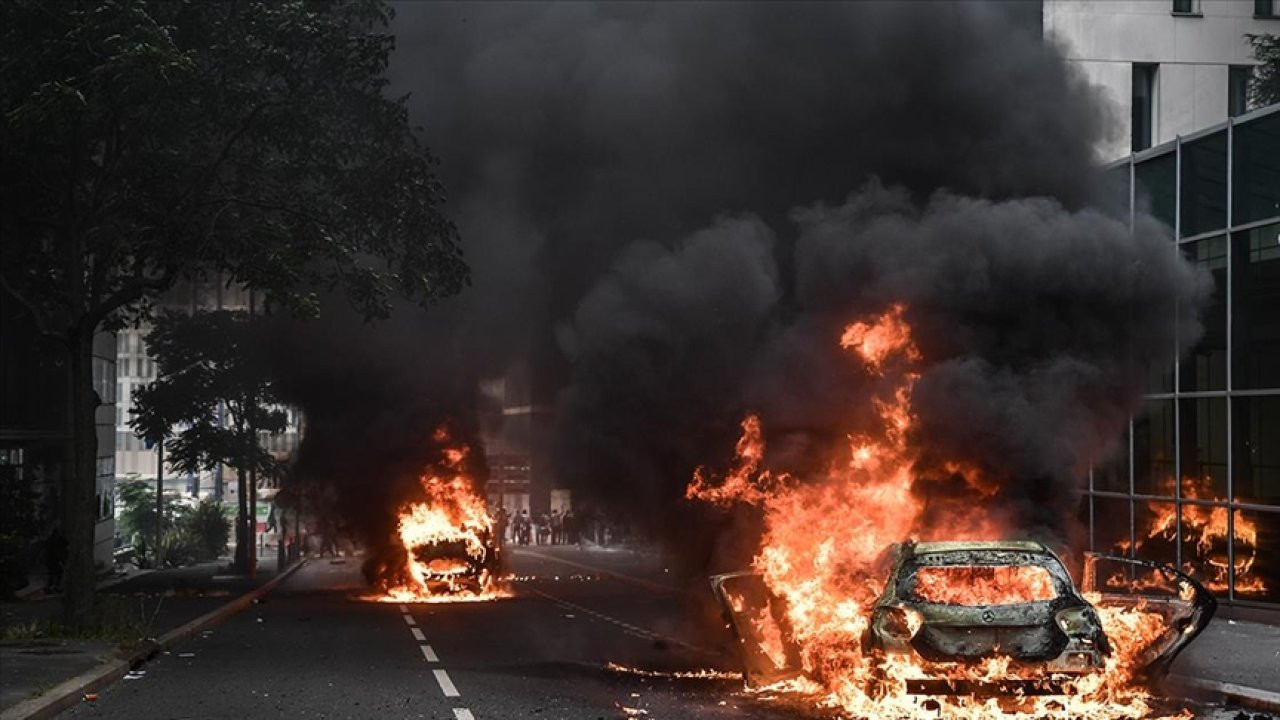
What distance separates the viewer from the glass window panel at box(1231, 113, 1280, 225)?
2428 centimetres

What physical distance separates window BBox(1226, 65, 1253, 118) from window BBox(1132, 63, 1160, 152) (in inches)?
79.2

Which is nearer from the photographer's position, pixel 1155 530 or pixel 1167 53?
pixel 1155 530

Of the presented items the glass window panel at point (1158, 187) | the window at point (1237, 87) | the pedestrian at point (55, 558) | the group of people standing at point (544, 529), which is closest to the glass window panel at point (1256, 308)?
the glass window panel at point (1158, 187)

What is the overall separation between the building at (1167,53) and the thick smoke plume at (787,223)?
22.5 metres

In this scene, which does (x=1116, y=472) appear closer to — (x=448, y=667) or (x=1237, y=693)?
(x=1237, y=693)

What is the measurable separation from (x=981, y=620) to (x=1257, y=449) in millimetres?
14378

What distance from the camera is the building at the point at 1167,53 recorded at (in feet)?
141

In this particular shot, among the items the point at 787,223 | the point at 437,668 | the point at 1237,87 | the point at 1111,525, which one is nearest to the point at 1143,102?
the point at 1237,87

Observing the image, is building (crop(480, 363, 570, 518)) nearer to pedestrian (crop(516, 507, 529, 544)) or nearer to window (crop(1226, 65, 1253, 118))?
window (crop(1226, 65, 1253, 118))

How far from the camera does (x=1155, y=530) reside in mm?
27344

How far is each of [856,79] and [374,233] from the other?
7.90m

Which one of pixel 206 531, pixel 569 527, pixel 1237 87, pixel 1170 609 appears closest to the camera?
pixel 1170 609

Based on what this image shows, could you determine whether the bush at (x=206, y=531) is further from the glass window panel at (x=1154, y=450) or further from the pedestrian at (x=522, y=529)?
the glass window panel at (x=1154, y=450)

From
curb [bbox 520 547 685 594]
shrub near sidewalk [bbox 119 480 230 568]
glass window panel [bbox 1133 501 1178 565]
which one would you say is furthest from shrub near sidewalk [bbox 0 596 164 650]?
shrub near sidewalk [bbox 119 480 230 568]
